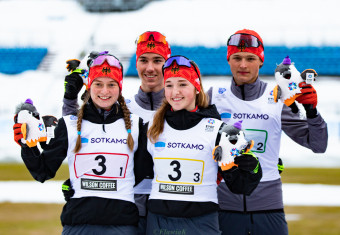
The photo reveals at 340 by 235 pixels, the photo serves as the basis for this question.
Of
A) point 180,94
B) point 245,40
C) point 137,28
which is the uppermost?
point 137,28

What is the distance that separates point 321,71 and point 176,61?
22920mm

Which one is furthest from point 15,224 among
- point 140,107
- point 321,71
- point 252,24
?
point 252,24

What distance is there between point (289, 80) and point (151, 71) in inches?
48.4

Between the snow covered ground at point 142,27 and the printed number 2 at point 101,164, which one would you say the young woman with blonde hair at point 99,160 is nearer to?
the printed number 2 at point 101,164

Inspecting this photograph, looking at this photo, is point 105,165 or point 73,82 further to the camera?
point 73,82

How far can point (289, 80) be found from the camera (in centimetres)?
373

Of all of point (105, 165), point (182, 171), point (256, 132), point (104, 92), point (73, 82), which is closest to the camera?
point (182, 171)

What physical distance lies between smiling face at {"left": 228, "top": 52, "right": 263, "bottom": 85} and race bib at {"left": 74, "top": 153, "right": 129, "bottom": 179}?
4.08ft

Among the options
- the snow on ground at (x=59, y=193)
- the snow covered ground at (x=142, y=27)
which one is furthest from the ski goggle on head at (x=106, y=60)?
the snow covered ground at (x=142, y=27)

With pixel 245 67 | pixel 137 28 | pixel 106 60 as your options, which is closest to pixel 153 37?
pixel 106 60

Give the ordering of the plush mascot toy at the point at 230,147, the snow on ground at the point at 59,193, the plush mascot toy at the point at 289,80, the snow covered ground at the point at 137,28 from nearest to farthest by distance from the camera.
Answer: the plush mascot toy at the point at 230,147 < the plush mascot toy at the point at 289,80 < the snow on ground at the point at 59,193 < the snow covered ground at the point at 137,28

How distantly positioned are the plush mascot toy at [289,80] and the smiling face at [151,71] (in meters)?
1.09

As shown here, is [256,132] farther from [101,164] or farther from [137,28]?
[137,28]

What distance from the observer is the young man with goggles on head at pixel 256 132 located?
4.13 metres
